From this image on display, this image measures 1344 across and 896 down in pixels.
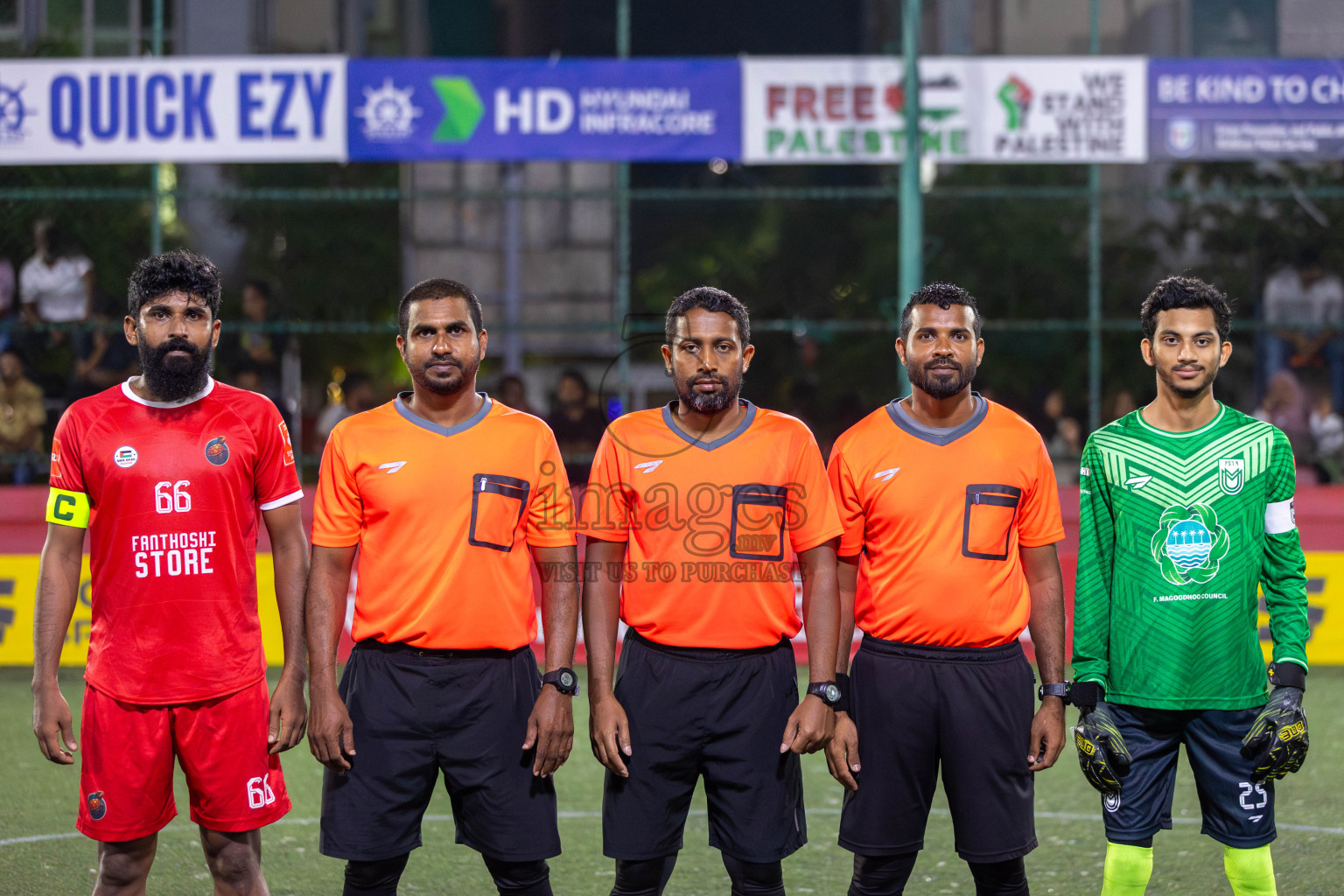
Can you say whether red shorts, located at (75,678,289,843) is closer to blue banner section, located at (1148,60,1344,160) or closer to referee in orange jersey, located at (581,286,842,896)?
referee in orange jersey, located at (581,286,842,896)

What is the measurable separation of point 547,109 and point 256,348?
3473 millimetres

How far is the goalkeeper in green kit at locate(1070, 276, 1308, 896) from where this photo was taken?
4.15 m

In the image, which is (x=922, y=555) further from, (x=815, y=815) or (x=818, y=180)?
(x=818, y=180)

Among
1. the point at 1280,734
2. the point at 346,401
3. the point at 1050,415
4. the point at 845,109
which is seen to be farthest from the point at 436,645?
the point at 1050,415

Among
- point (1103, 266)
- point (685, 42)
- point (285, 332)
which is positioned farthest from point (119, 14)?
point (1103, 266)

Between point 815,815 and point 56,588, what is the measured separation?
139 inches

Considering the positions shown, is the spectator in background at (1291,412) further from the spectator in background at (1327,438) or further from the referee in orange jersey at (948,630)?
the referee in orange jersey at (948,630)

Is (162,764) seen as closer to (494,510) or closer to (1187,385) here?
(494,510)

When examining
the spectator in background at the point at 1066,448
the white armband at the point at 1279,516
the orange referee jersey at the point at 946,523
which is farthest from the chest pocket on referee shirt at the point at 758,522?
the spectator in background at the point at 1066,448

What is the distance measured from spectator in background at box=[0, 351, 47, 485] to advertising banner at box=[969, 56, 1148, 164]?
874 centimetres

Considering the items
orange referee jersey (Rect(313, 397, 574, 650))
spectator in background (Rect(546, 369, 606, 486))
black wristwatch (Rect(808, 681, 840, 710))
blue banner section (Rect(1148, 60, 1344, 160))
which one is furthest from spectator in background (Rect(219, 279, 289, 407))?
black wristwatch (Rect(808, 681, 840, 710))

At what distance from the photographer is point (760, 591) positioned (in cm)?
412

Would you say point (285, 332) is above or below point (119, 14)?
below

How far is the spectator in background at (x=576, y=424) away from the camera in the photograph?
1226 centimetres
